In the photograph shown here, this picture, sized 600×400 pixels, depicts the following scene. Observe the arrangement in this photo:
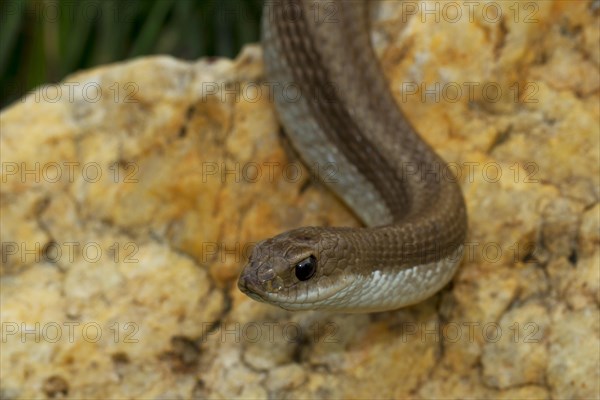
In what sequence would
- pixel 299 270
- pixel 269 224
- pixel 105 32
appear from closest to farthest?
pixel 299 270 < pixel 269 224 < pixel 105 32

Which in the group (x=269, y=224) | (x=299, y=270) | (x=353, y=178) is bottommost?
(x=269, y=224)

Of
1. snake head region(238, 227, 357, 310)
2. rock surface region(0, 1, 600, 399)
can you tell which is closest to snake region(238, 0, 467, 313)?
snake head region(238, 227, 357, 310)

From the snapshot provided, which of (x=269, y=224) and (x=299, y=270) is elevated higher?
(x=299, y=270)

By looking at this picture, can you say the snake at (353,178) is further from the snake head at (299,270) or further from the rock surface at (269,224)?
the rock surface at (269,224)

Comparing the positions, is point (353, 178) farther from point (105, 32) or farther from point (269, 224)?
point (105, 32)

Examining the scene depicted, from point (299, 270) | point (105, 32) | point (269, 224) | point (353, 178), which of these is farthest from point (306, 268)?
point (105, 32)

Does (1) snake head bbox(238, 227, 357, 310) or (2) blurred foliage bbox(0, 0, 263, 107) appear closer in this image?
(1) snake head bbox(238, 227, 357, 310)

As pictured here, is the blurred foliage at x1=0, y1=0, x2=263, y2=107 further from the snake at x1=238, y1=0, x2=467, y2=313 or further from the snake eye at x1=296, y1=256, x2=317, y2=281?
the snake eye at x1=296, y1=256, x2=317, y2=281
